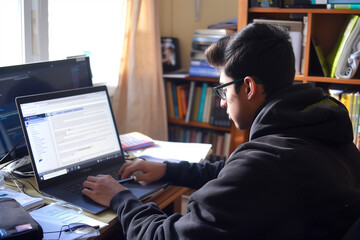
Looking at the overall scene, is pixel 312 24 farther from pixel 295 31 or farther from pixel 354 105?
pixel 354 105

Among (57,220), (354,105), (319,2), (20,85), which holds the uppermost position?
(319,2)

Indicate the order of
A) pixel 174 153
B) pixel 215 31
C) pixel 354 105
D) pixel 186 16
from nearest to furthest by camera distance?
pixel 174 153
pixel 354 105
pixel 215 31
pixel 186 16

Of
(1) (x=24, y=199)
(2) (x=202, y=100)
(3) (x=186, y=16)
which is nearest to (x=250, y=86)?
(1) (x=24, y=199)

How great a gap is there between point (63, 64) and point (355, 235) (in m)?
1.21

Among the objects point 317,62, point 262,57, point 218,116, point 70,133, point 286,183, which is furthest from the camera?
point 218,116

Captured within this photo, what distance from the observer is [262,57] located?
1109 millimetres

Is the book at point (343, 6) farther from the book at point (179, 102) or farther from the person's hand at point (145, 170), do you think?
the person's hand at point (145, 170)

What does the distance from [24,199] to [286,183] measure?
82 centimetres

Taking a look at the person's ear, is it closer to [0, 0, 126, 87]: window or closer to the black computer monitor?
the black computer monitor

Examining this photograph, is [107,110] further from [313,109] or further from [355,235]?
[355,235]

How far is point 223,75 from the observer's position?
3.92 ft

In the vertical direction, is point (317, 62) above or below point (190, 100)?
above

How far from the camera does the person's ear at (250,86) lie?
43.9 inches

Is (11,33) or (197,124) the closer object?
(11,33)
